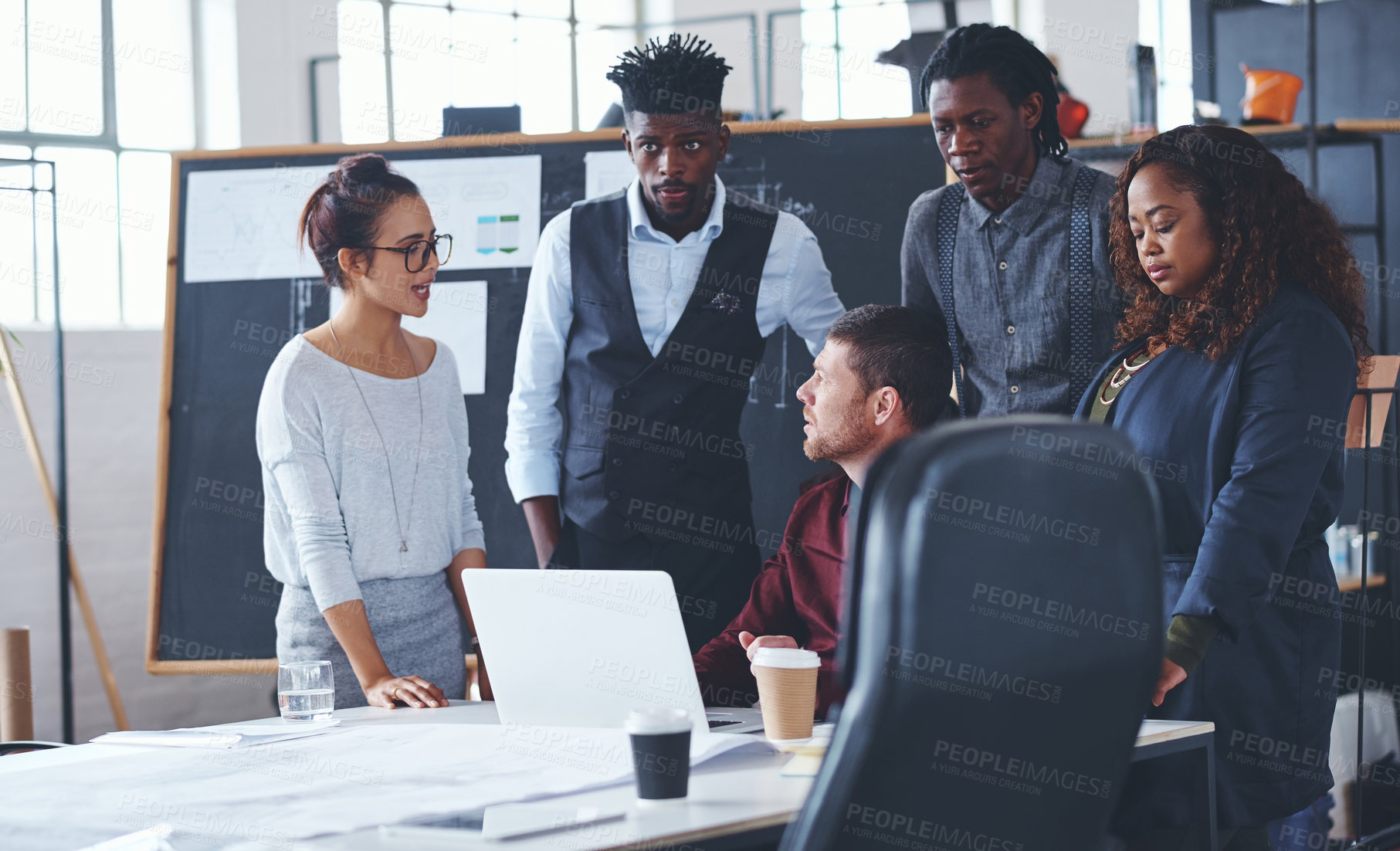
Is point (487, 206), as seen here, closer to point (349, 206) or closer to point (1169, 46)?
point (349, 206)

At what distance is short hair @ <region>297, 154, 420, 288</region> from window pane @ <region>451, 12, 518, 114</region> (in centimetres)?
357

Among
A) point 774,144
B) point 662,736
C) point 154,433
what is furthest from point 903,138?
point 154,433

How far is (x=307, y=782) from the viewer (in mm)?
1329

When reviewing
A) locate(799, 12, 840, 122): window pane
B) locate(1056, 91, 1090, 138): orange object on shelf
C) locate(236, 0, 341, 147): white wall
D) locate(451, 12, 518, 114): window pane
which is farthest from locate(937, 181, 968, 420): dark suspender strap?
locate(799, 12, 840, 122): window pane

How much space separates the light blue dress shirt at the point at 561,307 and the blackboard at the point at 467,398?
1.65ft

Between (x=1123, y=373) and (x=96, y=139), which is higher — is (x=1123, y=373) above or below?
below

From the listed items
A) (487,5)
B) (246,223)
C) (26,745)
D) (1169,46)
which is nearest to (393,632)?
(26,745)

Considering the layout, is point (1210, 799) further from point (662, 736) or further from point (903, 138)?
point (903, 138)

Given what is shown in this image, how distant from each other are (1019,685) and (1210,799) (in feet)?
2.58

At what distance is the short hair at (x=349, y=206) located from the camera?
7.17 feet

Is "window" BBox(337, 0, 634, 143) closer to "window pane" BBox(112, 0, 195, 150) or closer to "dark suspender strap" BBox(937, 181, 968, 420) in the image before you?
"window pane" BBox(112, 0, 195, 150)

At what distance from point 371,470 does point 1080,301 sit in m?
1.29

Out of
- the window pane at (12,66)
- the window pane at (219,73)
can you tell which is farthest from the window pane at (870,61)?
the window pane at (12,66)

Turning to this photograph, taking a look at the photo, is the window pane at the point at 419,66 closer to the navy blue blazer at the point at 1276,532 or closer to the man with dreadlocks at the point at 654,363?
the man with dreadlocks at the point at 654,363
